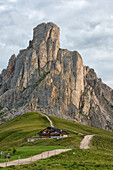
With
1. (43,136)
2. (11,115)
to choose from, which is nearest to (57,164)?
(43,136)

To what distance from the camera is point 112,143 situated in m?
57.5

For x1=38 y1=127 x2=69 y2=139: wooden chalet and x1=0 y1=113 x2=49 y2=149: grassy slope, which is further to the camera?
x1=38 y1=127 x2=69 y2=139: wooden chalet

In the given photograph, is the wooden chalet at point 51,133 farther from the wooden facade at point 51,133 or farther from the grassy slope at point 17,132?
the grassy slope at point 17,132

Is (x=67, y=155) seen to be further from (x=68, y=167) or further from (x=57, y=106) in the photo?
(x=57, y=106)

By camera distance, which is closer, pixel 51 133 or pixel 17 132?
pixel 51 133

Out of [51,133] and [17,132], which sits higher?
[17,132]

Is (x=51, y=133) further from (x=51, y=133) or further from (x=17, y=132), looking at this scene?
(x=17, y=132)

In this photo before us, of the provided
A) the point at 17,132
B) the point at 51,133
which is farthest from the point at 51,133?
the point at 17,132

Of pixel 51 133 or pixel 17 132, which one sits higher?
pixel 17 132

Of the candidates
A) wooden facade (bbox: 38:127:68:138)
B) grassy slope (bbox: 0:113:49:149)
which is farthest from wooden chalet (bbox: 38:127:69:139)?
grassy slope (bbox: 0:113:49:149)

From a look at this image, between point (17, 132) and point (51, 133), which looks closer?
point (51, 133)

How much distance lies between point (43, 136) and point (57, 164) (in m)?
48.5

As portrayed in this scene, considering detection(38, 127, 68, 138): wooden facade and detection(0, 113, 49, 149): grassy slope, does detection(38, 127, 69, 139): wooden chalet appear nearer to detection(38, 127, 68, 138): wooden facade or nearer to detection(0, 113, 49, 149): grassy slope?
detection(38, 127, 68, 138): wooden facade

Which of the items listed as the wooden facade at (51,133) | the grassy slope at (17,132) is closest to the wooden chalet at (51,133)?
the wooden facade at (51,133)
